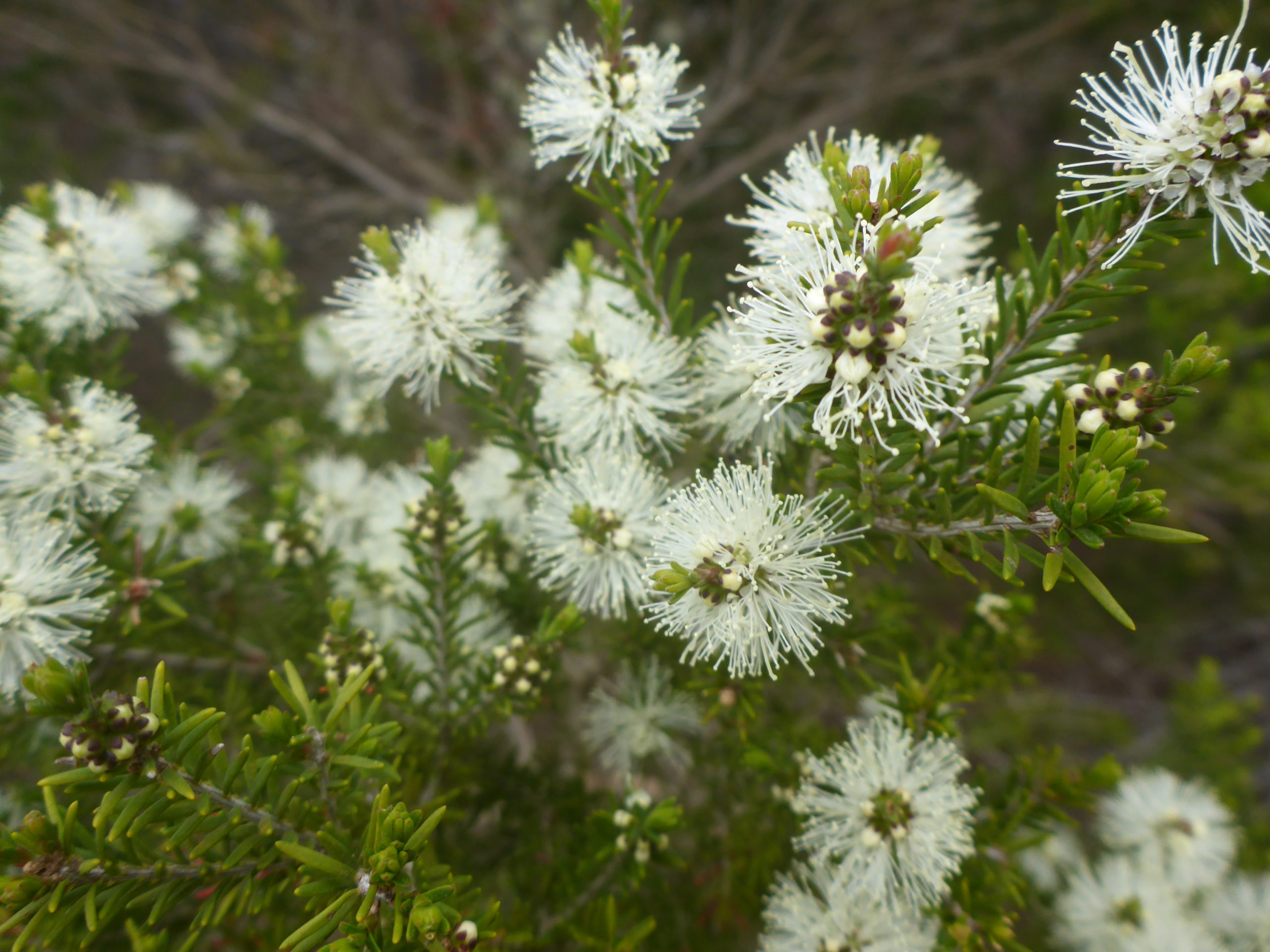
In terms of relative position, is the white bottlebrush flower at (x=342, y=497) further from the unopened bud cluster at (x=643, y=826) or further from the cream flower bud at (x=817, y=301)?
the cream flower bud at (x=817, y=301)

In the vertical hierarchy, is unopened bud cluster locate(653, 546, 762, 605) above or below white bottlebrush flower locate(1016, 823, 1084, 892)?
below

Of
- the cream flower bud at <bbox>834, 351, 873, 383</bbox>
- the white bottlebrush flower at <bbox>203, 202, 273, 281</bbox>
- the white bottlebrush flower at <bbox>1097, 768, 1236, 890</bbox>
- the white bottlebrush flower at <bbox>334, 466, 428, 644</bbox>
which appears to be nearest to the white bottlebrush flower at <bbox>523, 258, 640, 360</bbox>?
the white bottlebrush flower at <bbox>334, 466, 428, 644</bbox>

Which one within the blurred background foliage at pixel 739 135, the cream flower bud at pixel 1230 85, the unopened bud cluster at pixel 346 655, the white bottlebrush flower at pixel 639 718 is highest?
the blurred background foliage at pixel 739 135

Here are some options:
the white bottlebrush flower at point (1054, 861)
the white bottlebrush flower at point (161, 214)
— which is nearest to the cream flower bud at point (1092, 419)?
the white bottlebrush flower at point (1054, 861)

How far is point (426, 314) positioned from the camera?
135 centimetres

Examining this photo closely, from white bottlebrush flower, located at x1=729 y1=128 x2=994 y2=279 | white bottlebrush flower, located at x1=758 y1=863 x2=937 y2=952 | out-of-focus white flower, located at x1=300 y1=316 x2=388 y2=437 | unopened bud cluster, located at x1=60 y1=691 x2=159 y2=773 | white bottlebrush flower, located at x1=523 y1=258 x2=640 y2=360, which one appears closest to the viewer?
unopened bud cluster, located at x1=60 y1=691 x2=159 y2=773

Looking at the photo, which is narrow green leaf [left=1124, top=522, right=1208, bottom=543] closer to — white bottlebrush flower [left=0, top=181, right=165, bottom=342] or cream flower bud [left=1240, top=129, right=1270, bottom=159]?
cream flower bud [left=1240, top=129, right=1270, bottom=159]

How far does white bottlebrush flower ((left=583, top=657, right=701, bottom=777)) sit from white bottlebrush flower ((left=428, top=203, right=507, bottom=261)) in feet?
4.42

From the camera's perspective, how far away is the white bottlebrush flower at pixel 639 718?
1744mm

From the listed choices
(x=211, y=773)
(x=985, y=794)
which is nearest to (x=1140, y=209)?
(x=985, y=794)

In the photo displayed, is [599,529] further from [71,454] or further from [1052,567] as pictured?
[71,454]

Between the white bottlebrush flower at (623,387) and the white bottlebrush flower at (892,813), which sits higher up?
the white bottlebrush flower at (623,387)

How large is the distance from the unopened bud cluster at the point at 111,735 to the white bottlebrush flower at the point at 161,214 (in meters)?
1.84

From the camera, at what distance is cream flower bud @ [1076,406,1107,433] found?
0.93 metres
